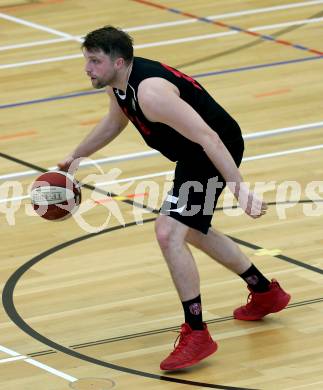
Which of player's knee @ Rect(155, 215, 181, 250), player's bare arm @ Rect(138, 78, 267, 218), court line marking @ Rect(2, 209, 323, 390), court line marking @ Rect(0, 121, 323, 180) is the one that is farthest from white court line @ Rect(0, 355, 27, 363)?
court line marking @ Rect(0, 121, 323, 180)

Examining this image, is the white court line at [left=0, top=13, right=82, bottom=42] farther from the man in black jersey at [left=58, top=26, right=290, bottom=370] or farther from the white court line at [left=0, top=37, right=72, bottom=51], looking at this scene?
the man in black jersey at [left=58, top=26, right=290, bottom=370]

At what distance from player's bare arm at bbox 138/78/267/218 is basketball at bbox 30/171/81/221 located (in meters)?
Answer: 0.94

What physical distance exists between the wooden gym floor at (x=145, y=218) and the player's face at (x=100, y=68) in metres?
1.48

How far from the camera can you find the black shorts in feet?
24.4

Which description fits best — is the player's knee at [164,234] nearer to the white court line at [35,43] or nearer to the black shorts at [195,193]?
the black shorts at [195,193]

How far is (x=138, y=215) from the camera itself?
9.91 m

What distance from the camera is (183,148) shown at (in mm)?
7480

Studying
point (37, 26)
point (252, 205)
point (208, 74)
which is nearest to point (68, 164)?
point (252, 205)

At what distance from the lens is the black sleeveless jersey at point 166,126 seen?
289 inches

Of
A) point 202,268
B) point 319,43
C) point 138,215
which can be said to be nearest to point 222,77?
point 319,43

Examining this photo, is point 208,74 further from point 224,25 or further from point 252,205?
point 252,205

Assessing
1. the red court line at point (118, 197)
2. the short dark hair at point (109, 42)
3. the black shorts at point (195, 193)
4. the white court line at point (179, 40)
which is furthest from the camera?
the white court line at point (179, 40)

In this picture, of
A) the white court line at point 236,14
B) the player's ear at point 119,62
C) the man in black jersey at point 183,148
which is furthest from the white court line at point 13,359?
the white court line at point 236,14

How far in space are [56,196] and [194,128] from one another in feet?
3.77
